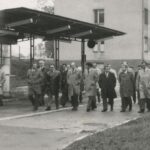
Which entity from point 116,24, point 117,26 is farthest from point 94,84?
point 116,24

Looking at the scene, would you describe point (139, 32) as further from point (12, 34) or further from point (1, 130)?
point (1, 130)

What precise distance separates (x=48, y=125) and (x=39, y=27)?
983 centimetres

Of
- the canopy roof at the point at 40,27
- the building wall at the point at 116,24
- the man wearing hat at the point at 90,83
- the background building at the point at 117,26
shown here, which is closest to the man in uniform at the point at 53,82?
the man wearing hat at the point at 90,83

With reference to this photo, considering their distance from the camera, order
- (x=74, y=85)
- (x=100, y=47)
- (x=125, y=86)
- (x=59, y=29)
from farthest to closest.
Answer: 1. (x=100, y=47)
2. (x=59, y=29)
3. (x=74, y=85)
4. (x=125, y=86)

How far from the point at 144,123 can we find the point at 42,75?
635cm

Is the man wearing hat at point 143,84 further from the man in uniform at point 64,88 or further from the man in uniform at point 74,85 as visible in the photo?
the man in uniform at point 64,88

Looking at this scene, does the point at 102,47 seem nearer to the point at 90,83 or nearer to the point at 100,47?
the point at 100,47

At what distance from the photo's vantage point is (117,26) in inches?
2079

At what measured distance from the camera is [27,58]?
150ft

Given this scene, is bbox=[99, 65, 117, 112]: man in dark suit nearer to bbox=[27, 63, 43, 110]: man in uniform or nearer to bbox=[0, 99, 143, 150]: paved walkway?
bbox=[0, 99, 143, 150]: paved walkway

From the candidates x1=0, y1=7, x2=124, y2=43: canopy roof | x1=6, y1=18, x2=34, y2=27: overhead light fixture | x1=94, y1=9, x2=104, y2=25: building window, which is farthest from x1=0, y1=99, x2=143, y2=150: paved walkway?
x1=94, y1=9, x2=104, y2=25: building window

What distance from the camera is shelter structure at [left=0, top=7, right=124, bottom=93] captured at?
19.8 metres

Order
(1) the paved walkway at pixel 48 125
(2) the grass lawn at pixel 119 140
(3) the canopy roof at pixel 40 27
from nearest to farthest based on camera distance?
(2) the grass lawn at pixel 119 140, (1) the paved walkway at pixel 48 125, (3) the canopy roof at pixel 40 27

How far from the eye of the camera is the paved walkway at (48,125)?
35.2 ft
